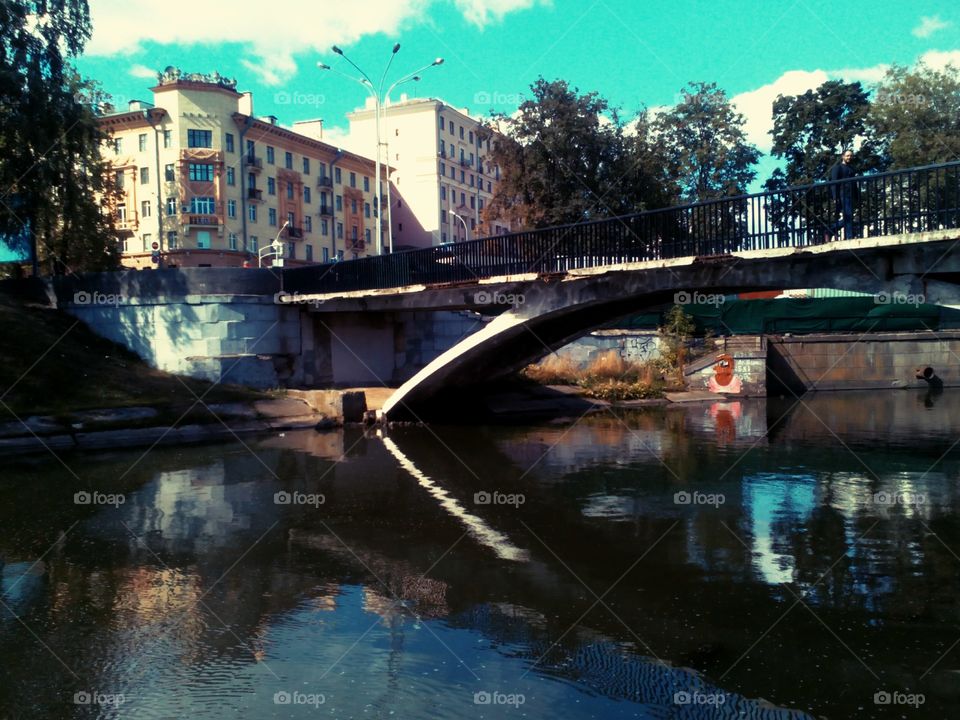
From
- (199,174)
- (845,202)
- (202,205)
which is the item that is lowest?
(845,202)

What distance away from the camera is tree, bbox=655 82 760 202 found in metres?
40.3

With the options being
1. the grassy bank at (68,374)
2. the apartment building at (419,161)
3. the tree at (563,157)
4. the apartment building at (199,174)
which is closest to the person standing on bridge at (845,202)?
the grassy bank at (68,374)

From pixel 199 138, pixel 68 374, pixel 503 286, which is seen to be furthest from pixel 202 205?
pixel 503 286

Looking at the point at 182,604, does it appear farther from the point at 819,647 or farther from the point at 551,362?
the point at 551,362

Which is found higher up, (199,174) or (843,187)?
(199,174)

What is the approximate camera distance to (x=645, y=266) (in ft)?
56.4

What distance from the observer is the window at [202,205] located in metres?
60.0

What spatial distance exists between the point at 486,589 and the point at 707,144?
3551 centimetres

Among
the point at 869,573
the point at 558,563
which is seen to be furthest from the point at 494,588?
the point at 869,573

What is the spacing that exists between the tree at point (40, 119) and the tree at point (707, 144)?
25.9 meters

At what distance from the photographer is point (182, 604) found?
897 cm

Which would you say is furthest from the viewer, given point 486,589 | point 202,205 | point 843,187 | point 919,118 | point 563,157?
point 202,205

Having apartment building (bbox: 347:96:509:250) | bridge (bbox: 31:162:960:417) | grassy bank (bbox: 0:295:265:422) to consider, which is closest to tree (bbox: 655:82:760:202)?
bridge (bbox: 31:162:960:417)

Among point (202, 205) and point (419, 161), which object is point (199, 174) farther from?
point (419, 161)
